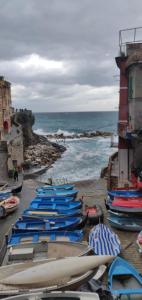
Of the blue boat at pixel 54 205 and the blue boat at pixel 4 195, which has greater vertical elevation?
the blue boat at pixel 54 205

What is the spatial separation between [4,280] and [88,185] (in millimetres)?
19237

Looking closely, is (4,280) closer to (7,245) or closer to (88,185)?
(7,245)

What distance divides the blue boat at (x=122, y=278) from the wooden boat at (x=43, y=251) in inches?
44.0

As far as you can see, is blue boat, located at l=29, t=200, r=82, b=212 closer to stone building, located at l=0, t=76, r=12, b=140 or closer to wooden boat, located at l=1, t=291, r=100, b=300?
wooden boat, located at l=1, t=291, r=100, b=300

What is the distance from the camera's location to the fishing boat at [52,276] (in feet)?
28.7

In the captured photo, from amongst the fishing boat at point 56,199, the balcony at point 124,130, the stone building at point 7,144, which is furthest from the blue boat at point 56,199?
the stone building at point 7,144

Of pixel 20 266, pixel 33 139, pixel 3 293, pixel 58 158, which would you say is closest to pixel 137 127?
pixel 20 266

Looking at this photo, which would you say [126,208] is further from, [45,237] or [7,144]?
[7,144]

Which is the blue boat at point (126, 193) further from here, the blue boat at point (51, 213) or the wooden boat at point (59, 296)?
the wooden boat at point (59, 296)

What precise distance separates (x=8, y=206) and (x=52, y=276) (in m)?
12.4

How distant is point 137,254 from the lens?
42.8 ft

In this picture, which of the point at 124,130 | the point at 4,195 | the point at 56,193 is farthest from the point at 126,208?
the point at 4,195

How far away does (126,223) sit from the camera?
15.6 metres

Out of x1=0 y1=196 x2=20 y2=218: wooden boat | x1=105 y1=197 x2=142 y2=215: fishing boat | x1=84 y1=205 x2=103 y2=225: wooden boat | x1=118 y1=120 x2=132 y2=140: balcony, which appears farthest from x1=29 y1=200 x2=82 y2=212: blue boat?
x1=118 y1=120 x2=132 y2=140: balcony
